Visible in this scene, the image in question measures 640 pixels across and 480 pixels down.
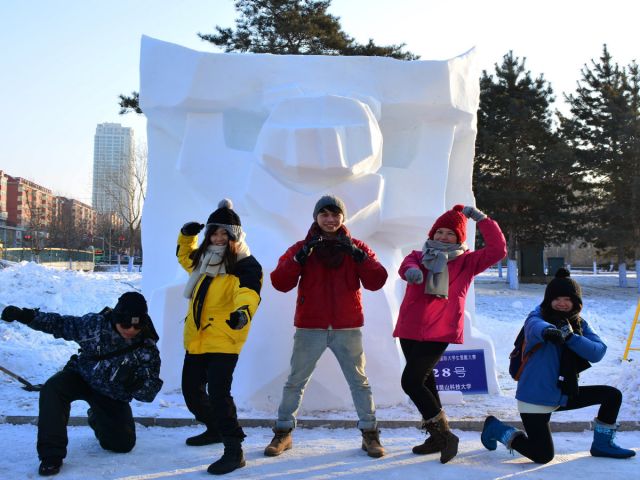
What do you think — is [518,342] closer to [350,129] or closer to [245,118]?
[350,129]

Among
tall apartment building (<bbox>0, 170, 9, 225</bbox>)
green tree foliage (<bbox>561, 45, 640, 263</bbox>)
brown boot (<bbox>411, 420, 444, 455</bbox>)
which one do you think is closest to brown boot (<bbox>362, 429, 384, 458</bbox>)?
brown boot (<bbox>411, 420, 444, 455</bbox>)

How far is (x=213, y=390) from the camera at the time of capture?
10.4ft

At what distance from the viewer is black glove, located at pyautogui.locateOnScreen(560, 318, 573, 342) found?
125 inches

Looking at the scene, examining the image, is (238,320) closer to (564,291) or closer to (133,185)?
(564,291)

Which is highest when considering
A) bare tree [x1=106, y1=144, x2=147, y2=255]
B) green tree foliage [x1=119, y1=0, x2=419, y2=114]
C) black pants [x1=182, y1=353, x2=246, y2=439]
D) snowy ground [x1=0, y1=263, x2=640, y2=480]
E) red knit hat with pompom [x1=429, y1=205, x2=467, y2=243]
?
green tree foliage [x1=119, y1=0, x2=419, y2=114]

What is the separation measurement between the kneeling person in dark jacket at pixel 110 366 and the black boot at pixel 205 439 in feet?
1.12

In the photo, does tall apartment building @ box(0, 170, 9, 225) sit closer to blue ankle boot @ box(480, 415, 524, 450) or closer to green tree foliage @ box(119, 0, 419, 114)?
green tree foliage @ box(119, 0, 419, 114)

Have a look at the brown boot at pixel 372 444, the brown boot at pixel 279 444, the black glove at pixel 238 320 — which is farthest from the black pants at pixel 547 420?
the black glove at pixel 238 320

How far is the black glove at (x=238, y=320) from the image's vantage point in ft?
9.72

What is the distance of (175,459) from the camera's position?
3.24 m

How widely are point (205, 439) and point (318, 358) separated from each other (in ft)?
2.88

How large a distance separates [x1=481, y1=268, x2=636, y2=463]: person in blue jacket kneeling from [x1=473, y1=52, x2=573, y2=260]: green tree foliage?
17.2m

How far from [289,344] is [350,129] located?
1.75 meters

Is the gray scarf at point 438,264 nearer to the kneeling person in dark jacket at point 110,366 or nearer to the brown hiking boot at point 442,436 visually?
the brown hiking boot at point 442,436
